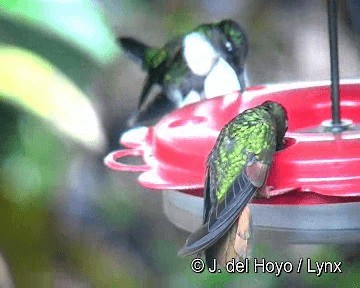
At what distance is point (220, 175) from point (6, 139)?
0.45 meters

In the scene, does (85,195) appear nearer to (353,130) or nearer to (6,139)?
(6,139)

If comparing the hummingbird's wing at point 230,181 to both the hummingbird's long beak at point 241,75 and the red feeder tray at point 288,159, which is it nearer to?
the red feeder tray at point 288,159

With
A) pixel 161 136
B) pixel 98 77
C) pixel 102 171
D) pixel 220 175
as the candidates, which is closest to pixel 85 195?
pixel 102 171

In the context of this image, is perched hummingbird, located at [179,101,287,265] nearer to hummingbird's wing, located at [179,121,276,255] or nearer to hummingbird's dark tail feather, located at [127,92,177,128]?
hummingbird's wing, located at [179,121,276,255]

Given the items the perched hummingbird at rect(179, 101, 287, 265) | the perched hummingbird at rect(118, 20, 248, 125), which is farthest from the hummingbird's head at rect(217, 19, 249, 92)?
the perched hummingbird at rect(179, 101, 287, 265)

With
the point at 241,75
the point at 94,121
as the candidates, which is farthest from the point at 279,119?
the point at 94,121

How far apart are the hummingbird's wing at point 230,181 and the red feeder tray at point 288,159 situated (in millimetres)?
13

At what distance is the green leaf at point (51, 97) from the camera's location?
0.94 meters

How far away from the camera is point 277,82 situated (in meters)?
0.87

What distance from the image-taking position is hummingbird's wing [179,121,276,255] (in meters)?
0.59

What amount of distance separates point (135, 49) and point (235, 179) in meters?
0.35

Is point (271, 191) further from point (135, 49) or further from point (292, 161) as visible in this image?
point (135, 49)

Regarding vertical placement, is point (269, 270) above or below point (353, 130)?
below

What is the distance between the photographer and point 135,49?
0.91 m
